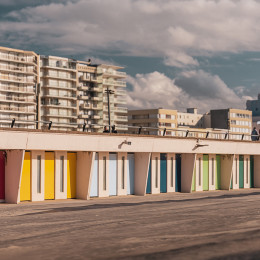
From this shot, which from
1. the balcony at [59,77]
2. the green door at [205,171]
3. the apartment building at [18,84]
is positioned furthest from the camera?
the balcony at [59,77]

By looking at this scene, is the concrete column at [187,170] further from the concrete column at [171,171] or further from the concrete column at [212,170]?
the concrete column at [212,170]

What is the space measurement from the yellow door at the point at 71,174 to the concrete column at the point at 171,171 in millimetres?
7993

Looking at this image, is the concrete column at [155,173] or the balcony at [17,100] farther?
the balcony at [17,100]

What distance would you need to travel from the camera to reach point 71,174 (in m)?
31.8

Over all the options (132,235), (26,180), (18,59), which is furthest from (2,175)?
(18,59)

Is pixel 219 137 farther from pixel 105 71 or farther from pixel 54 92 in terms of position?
pixel 105 71

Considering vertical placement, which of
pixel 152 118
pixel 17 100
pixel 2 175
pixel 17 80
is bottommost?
pixel 2 175

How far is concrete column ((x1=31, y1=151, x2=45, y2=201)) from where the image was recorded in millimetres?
29391

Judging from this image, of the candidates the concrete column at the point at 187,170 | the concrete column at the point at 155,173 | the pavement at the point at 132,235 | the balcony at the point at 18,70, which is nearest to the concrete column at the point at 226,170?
the concrete column at the point at 187,170

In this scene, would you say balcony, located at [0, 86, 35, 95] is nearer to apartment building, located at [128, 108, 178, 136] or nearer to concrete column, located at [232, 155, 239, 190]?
apartment building, located at [128, 108, 178, 136]

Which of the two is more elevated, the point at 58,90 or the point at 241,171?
the point at 58,90

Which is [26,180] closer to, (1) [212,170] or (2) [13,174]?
(2) [13,174]

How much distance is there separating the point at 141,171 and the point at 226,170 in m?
9.79

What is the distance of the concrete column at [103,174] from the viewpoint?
32781mm
